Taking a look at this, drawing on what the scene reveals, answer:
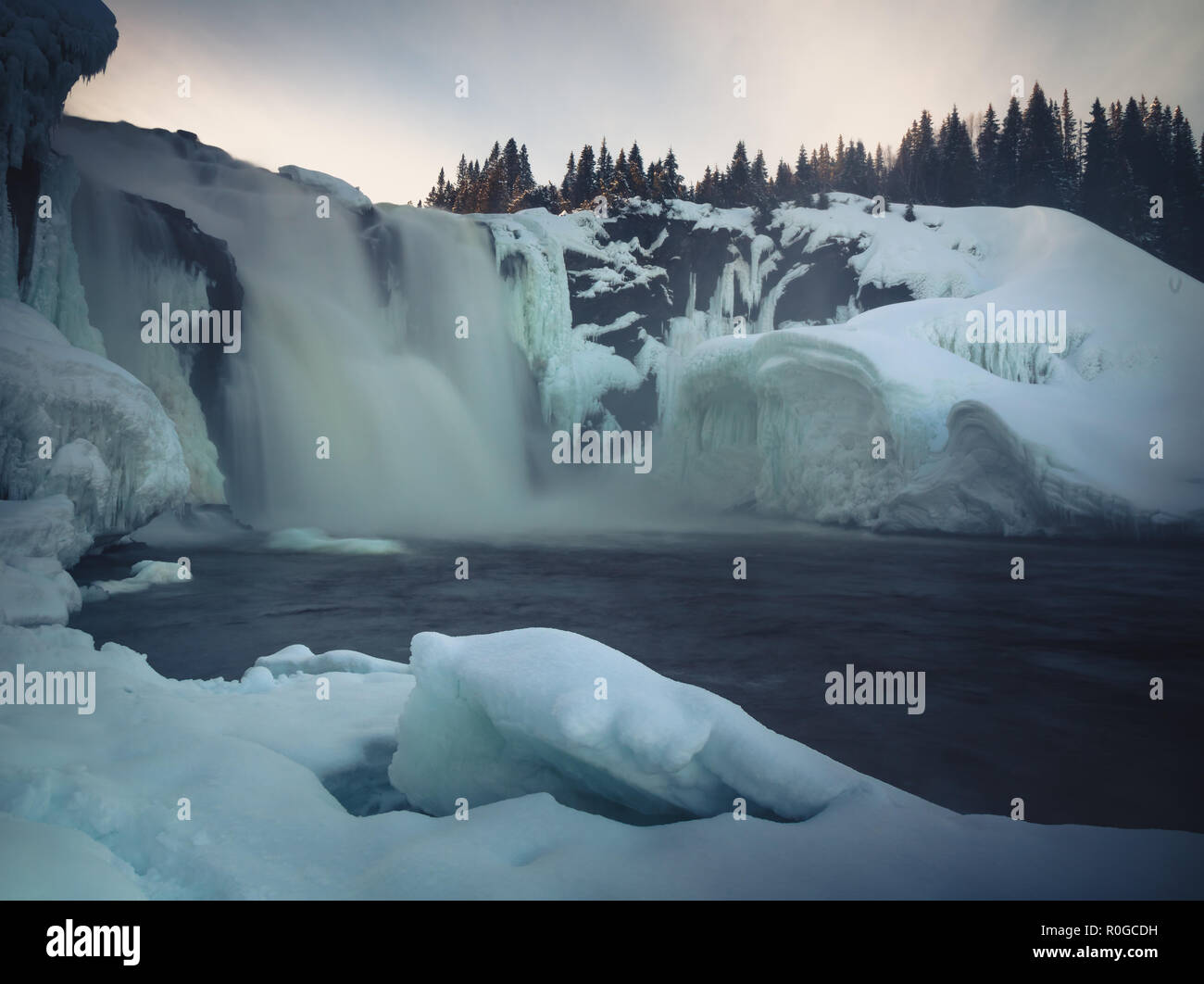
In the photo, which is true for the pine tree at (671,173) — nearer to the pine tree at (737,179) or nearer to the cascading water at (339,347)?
the pine tree at (737,179)

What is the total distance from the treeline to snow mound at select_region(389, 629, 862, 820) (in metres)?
36.2

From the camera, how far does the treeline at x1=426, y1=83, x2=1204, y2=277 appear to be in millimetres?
36969

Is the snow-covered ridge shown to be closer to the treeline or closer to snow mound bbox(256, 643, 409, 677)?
the treeline

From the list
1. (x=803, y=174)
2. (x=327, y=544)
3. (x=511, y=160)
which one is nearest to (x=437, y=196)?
(x=511, y=160)

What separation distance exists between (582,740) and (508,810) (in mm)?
509

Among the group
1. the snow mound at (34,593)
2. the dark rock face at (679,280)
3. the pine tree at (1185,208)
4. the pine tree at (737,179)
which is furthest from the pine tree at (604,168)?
the snow mound at (34,593)

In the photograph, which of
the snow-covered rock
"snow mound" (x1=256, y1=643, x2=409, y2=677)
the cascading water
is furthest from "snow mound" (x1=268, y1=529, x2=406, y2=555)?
"snow mound" (x1=256, y1=643, x2=409, y2=677)

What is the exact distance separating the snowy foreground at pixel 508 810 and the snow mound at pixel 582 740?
0.01 m

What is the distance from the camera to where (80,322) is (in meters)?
16.0

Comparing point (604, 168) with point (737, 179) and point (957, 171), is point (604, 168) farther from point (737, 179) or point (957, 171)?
point (957, 171)

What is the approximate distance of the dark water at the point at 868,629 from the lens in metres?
5.27
